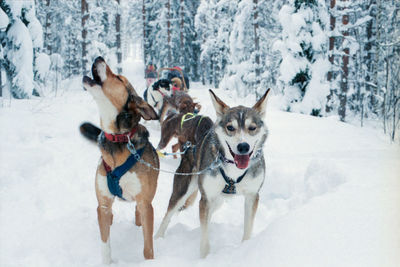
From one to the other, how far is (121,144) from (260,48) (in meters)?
23.4

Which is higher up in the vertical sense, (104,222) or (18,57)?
(18,57)

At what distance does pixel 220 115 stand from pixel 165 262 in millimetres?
1539

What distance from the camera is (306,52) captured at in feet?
44.2

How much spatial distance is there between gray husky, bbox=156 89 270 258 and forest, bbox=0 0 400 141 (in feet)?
7.33

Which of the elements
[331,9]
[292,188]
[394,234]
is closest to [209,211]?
[394,234]

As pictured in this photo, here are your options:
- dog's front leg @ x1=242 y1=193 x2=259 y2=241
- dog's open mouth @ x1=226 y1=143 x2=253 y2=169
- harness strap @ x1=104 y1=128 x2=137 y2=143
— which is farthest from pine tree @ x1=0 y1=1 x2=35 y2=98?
dog's open mouth @ x1=226 y1=143 x2=253 y2=169

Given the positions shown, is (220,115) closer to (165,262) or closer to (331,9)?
(165,262)

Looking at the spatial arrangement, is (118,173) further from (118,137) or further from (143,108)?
(143,108)

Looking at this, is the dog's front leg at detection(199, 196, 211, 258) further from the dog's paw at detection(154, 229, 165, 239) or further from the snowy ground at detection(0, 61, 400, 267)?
the dog's paw at detection(154, 229, 165, 239)

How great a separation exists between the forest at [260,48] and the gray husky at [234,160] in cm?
223

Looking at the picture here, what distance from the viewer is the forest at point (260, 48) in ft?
32.0

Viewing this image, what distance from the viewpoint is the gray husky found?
9.30 ft

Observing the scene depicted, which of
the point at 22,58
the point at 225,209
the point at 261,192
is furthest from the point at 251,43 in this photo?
the point at 225,209

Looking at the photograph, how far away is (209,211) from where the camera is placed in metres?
3.16
